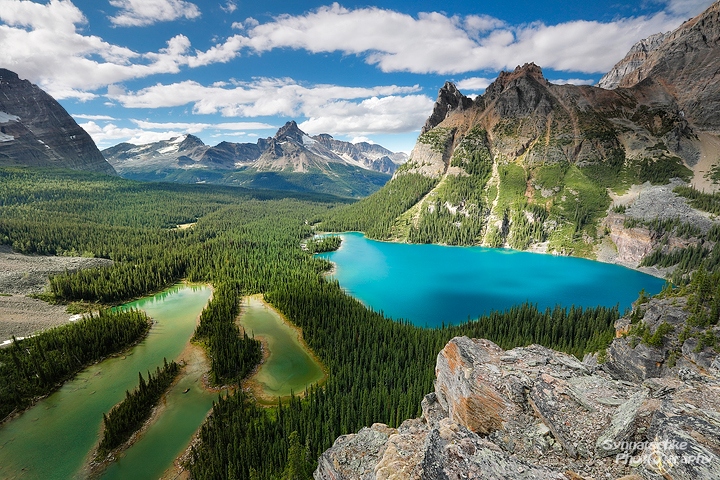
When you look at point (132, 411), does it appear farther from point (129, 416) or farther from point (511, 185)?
point (511, 185)

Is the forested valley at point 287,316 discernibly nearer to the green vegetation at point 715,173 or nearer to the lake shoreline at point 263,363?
the lake shoreline at point 263,363

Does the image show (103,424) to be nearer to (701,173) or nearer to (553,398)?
(553,398)

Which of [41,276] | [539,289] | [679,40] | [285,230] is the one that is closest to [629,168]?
[679,40]

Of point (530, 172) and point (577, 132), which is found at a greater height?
point (577, 132)

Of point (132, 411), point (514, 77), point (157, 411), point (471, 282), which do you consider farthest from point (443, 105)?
point (132, 411)

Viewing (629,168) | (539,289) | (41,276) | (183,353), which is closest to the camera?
(183,353)

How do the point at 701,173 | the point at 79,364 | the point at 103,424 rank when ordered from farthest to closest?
the point at 701,173 < the point at 79,364 < the point at 103,424

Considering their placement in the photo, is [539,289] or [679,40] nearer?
[539,289]
